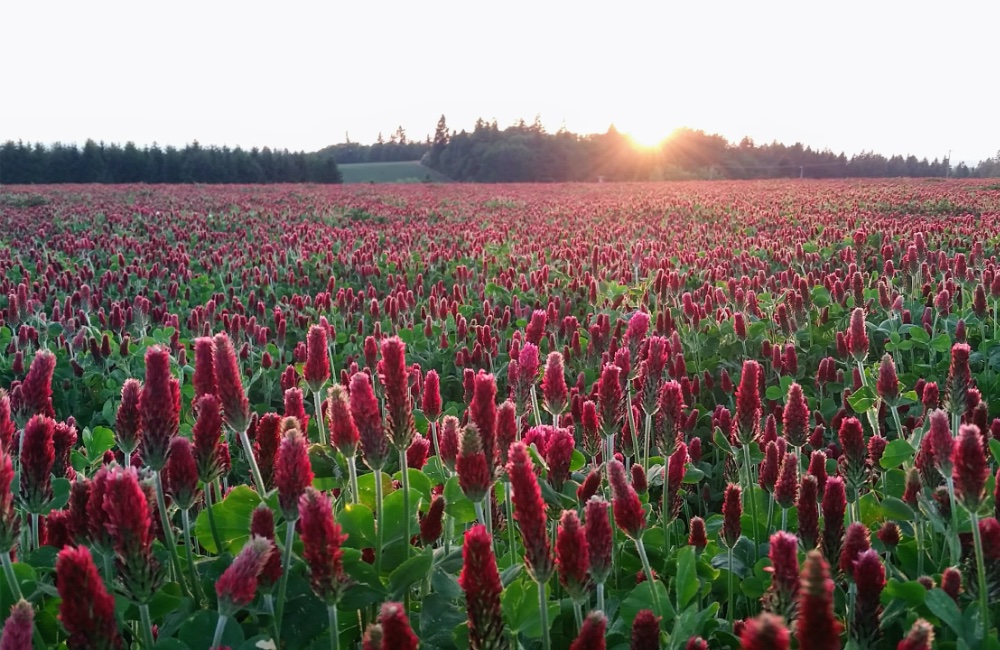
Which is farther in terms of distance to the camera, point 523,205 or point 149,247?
point 523,205

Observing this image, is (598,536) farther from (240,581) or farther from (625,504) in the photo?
(240,581)

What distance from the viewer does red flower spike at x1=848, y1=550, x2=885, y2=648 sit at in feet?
4.08

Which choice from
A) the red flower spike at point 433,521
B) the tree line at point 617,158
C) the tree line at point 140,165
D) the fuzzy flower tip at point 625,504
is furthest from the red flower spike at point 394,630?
the tree line at point 617,158

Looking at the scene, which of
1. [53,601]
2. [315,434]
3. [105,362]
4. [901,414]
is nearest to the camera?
[53,601]

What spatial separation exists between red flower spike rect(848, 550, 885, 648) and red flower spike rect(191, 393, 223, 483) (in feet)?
3.80

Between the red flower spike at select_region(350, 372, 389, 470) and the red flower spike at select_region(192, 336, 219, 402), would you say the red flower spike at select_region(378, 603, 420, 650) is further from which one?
the red flower spike at select_region(192, 336, 219, 402)

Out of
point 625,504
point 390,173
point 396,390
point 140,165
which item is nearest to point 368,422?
point 396,390

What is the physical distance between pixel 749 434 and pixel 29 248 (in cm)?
1118

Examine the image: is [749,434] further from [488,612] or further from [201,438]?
[201,438]

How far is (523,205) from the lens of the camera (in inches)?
830

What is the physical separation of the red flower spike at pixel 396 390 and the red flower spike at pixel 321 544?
1.02 feet

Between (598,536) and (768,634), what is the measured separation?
1.82 feet

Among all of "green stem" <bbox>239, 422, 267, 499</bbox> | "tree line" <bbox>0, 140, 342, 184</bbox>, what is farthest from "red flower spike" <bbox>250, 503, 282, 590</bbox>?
"tree line" <bbox>0, 140, 342, 184</bbox>

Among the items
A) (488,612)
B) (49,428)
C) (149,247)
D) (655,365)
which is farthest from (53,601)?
(149,247)
